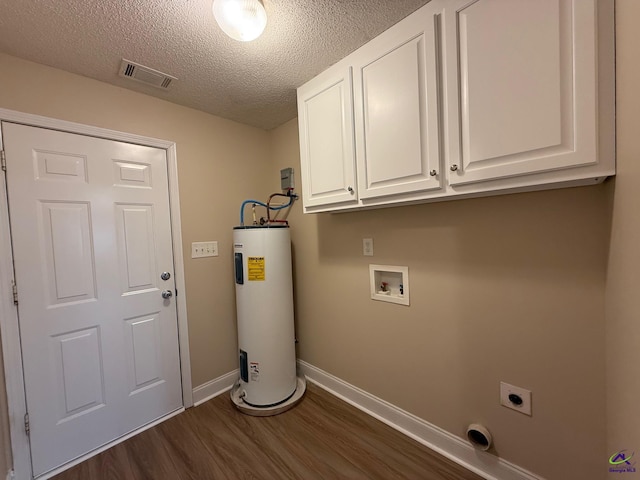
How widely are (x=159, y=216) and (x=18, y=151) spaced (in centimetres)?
74

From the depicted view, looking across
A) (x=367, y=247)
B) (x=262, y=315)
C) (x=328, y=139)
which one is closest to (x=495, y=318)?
(x=367, y=247)

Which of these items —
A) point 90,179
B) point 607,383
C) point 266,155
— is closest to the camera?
point 607,383

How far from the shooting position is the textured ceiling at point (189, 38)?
46.2 inches

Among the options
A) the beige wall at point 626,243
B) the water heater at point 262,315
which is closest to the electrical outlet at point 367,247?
the water heater at point 262,315

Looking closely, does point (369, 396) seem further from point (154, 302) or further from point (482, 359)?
point (154, 302)

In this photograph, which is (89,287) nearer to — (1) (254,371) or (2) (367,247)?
(1) (254,371)

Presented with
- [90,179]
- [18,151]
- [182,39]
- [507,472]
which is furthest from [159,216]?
[507,472]

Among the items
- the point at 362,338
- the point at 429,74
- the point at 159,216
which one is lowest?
the point at 362,338

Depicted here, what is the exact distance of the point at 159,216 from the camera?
6.25 feet

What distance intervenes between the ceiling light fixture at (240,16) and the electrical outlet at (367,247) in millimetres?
1293

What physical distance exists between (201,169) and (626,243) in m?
2.37

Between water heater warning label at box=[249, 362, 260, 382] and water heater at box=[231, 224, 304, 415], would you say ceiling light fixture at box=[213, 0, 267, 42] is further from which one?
water heater warning label at box=[249, 362, 260, 382]

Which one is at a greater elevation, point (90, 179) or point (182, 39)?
point (182, 39)

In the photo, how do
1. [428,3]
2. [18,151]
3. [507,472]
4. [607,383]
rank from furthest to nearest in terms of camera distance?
[18,151] < [507,472] < [428,3] < [607,383]
